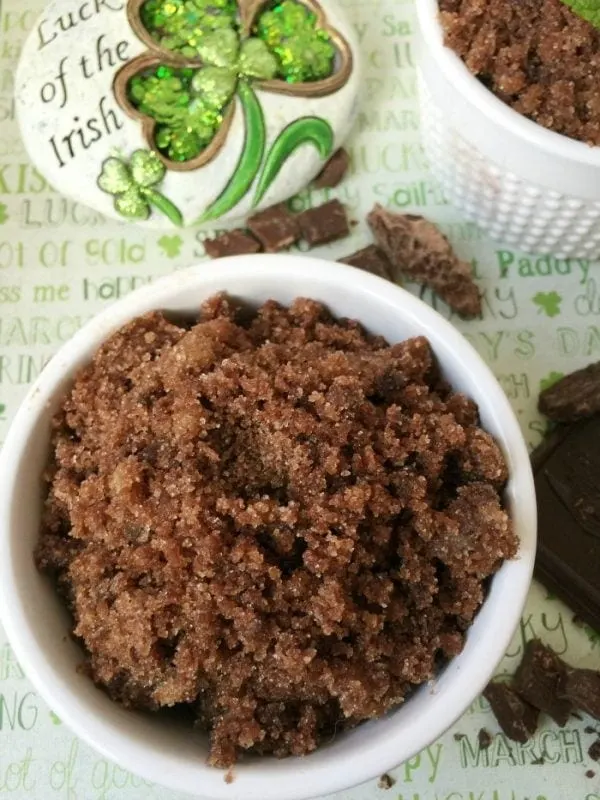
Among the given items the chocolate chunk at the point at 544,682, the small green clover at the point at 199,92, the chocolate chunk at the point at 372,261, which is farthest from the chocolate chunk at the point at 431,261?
the chocolate chunk at the point at 544,682

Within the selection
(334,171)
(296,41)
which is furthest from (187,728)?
(296,41)

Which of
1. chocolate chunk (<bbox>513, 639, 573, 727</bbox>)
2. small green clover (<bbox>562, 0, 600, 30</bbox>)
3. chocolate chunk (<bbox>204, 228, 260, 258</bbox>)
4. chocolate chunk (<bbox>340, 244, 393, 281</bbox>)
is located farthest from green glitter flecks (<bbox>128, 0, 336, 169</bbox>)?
Answer: chocolate chunk (<bbox>513, 639, 573, 727</bbox>)

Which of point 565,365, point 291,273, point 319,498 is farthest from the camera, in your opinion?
point 565,365

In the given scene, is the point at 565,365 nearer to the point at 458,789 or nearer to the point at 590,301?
the point at 590,301

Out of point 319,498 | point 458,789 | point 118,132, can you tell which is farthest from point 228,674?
point 118,132

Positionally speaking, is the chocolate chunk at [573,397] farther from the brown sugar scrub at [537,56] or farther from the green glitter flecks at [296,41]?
the green glitter flecks at [296,41]

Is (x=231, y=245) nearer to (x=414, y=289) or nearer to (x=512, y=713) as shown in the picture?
(x=414, y=289)

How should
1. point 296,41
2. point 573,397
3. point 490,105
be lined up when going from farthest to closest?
point 296,41, point 573,397, point 490,105

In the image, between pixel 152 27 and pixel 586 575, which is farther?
pixel 152 27
